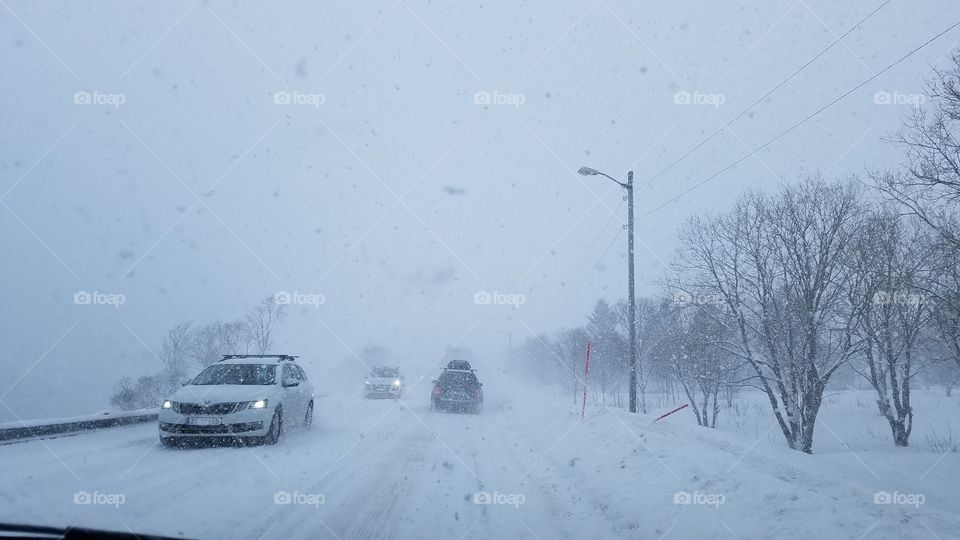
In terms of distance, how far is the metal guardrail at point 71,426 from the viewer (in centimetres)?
839

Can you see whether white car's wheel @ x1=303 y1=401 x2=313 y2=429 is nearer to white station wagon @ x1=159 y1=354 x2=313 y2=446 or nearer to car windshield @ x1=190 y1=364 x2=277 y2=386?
white station wagon @ x1=159 y1=354 x2=313 y2=446

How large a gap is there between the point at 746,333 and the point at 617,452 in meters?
10.4

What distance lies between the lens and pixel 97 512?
4766mm

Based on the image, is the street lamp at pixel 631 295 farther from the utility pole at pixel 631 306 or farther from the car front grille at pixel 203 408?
the car front grille at pixel 203 408

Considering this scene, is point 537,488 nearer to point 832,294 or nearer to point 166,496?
point 166,496

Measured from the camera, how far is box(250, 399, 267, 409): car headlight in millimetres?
8648

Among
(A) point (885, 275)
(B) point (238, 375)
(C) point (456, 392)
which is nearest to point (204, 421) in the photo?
(B) point (238, 375)

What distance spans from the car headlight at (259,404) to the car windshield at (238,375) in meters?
1.05

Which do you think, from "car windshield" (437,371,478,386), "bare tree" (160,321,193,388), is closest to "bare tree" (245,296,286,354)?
"bare tree" (160,321,193,388)

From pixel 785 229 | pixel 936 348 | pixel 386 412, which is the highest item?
pixel 785 229

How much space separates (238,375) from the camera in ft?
32.8

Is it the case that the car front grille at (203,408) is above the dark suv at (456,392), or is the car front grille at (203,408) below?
above

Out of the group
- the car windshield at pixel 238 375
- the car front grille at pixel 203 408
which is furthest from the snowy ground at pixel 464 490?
the car windshield at pixel 238 375

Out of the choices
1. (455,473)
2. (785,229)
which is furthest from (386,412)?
(785,229)
